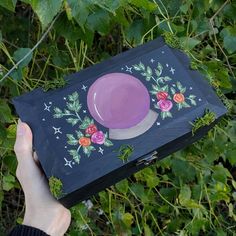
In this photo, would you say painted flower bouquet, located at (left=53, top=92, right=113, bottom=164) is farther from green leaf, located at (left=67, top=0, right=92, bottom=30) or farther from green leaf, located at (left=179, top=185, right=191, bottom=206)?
green leaf, located at (left=179, top=185, right=191, bottom=206)

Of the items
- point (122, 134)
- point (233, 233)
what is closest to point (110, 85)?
point (122, 134)

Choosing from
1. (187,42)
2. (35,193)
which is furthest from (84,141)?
(187,42)

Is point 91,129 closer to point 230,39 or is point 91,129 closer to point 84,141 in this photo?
point 84,141

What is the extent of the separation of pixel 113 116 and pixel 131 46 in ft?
1.28

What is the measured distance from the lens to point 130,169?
101 centimetres

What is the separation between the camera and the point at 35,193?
3.36ft

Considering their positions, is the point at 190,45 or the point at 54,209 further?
the point at 190,45

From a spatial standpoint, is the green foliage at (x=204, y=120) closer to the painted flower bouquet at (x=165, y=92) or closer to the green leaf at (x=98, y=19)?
the painted flower bouquet at (x=165, y=92)

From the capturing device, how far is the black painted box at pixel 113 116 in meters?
0.95

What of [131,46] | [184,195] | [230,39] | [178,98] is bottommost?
[184,195]

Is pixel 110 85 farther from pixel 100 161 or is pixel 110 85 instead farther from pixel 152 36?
pixel 152 36

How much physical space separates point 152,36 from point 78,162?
16.3 inches

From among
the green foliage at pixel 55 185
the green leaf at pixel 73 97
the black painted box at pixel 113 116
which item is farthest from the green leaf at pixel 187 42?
the green foliage at pixel 55 185

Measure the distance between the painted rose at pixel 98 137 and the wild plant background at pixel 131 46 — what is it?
0.13m
